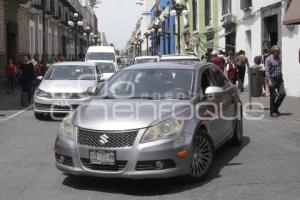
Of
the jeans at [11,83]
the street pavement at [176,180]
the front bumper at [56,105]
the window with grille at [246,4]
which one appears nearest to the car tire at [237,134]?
the street pavement at [176,180]

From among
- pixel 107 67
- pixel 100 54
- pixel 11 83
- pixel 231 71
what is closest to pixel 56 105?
pixel 231 71

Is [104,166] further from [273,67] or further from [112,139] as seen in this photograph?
[273,67]

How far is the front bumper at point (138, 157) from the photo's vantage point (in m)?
6.29

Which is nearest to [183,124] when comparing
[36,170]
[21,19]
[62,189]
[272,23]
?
[62,189]

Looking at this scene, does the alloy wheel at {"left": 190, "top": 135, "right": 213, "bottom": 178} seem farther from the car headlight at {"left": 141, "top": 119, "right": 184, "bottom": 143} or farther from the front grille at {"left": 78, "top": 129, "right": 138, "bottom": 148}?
the front grille at {"left": 78, "top": 129, "right": 138, "bottom": 148}

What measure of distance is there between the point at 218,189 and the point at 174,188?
1.76 feet

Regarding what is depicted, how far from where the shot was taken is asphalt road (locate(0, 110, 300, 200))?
20.8 feet

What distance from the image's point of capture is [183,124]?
667 centimetres

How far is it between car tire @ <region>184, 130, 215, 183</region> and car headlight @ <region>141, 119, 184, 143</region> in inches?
12.6

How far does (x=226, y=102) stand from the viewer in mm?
8695

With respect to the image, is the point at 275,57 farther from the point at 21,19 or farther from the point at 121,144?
the point at 21,19

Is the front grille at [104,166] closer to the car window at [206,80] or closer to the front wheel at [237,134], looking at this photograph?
the car window at [206,80]

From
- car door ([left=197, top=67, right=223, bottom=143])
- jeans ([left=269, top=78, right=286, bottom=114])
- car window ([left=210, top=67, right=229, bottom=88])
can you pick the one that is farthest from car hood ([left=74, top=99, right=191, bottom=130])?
jeans ([left=269, top=78, right=286, bottom=114])

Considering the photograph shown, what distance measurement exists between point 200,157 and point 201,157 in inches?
1.1
